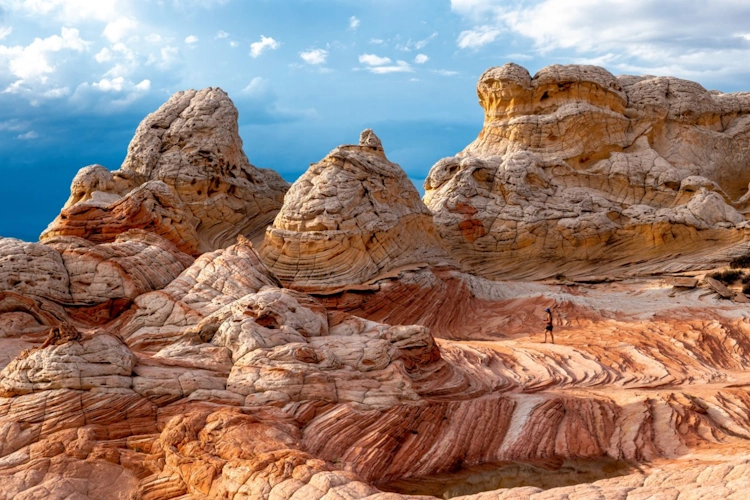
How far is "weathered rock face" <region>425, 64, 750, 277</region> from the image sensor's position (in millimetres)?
24203

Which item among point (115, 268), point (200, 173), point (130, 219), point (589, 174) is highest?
point (200, 173)

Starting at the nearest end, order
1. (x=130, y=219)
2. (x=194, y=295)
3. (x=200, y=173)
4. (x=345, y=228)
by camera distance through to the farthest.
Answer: (x=194, y=295) → (x=130, y=219) → (x=345, y=228) → (x=200, y=173)

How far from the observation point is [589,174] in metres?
26.4

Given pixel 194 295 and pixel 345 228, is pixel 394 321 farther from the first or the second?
pixel 194 295

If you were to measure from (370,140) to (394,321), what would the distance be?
5.41 metres

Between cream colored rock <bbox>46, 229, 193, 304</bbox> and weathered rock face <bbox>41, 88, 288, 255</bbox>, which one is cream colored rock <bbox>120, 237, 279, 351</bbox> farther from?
weathered rock face <bbox>41, 88, 288, 255</bbox>

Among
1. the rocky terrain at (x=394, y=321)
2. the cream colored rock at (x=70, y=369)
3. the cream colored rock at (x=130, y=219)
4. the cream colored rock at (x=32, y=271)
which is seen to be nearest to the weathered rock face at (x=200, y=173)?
the rocky terrain at (x=394, y=321)

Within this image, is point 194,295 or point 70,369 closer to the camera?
point 70,369

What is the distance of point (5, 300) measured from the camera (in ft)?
42.1

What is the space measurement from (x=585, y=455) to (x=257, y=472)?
4746 mm

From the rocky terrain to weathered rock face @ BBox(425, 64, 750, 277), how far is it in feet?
0.28

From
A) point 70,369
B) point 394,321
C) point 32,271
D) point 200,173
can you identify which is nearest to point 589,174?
point 394,321

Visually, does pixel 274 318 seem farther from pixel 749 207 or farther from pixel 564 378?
pixel 749 207

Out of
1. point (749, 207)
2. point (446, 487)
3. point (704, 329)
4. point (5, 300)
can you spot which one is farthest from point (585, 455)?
point (749, 207)
